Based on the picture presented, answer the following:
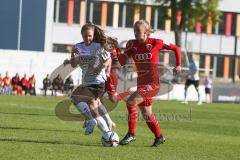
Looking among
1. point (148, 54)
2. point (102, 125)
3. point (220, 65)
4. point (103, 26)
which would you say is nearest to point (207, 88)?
point (103, 26)

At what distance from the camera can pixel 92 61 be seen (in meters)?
12.7

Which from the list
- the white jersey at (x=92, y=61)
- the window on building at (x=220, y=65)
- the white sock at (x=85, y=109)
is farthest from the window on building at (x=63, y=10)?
the white jersey at (x=92, y=61)

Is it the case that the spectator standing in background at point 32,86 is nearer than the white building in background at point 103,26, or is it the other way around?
the spectator standing in background at point 32,86

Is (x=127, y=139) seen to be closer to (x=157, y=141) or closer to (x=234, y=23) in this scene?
(x=157, y=141)

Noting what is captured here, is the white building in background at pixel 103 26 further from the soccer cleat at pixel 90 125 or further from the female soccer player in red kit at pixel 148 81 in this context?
the female soccer player in red kit at pixel 148 81

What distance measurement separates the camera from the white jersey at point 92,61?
1266 cm

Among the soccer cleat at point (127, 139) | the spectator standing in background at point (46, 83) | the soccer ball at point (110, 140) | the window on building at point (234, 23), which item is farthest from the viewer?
the window on building at point (234, 23)

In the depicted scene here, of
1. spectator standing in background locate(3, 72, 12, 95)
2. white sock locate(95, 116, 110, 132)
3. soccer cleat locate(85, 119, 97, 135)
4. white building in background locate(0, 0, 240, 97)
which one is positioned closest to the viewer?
white sock locate(95, 116, 110, 132)

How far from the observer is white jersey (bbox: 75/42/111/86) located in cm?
1266

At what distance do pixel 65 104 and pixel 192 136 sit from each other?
577 cm

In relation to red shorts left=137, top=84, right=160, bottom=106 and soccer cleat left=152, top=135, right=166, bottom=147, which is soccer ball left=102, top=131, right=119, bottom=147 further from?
red shorts left=137, top=84, right=160, bottom=106

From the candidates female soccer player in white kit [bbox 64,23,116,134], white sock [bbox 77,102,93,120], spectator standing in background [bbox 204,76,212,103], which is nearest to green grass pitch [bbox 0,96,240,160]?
white sock [bbox 77,102,93,120]

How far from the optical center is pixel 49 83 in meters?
45.9

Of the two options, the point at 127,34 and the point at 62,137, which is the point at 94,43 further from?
the point at 127,34
